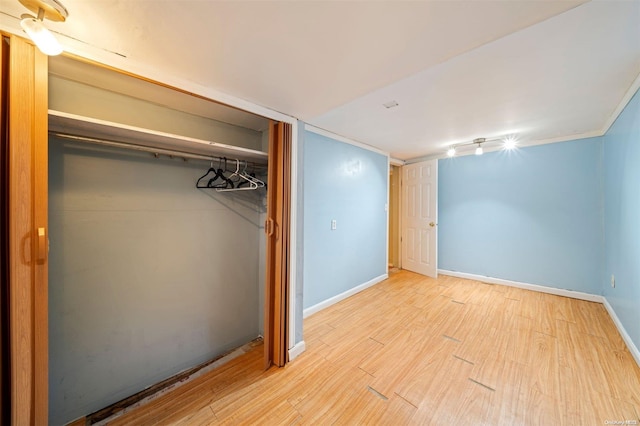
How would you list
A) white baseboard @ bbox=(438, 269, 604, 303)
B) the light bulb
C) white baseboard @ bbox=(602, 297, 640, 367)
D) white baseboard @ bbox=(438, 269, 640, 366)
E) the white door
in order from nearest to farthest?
the light bulb
white baseboard @ bbox=(602, 297, 640, 367)
white baseboard @ bbox=(438, 269, 640, 366)
white baseboard @ bbox=(438, 269, 604, 303)
the white door

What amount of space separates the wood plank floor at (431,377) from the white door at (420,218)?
58.6 inches

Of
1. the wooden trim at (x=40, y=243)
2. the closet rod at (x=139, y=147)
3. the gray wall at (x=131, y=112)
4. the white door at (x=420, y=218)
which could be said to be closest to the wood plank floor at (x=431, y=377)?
the wooden trim at (x=40, y=243)

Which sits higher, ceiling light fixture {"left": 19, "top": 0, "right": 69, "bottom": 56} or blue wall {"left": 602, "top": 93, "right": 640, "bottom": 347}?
ceiling light fixture {"left": 19, "top": 0, "right": 69, "bottom": 56}

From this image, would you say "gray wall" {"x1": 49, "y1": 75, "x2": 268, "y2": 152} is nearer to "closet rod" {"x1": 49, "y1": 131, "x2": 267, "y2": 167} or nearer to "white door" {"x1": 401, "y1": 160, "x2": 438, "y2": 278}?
"closet rod" {"x1": 49, "y1": 131, "x2": 267, "y2": 167}

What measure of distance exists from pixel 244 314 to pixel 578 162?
15.6ft

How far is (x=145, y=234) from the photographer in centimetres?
175

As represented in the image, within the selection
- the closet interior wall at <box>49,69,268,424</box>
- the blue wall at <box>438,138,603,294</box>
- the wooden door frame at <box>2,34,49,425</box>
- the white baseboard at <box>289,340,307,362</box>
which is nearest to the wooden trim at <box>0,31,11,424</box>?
the wooden door frame at <box>2,34,49,425</box>

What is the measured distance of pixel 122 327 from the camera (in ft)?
5.45

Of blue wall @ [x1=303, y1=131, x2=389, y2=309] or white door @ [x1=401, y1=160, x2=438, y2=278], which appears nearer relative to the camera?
blue wall @ [x1=303, y1=131, x2=389, y2=309]

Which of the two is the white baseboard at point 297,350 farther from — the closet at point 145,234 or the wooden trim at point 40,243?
the wooden trim at point 40,243

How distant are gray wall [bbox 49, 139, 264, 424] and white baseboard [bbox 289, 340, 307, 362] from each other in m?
0.66

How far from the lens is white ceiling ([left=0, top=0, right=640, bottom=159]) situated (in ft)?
3.05

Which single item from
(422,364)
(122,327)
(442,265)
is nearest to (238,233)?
(122,327)

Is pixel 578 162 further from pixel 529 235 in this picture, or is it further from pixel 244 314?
pixel 244 314
